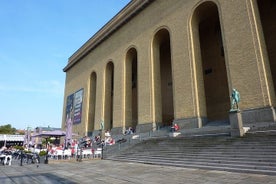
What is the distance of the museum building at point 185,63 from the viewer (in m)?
15.1

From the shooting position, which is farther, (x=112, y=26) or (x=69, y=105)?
(x=69, y=105)

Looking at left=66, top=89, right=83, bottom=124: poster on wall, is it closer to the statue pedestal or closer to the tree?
the statue pedestal

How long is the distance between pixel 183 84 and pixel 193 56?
101 inches

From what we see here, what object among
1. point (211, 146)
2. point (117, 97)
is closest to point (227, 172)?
point (211, 146)

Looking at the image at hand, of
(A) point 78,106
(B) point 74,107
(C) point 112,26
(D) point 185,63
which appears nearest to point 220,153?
(D) point 185,63

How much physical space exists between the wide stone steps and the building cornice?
56.5 ft

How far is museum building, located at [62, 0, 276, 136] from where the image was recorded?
49.5 ft

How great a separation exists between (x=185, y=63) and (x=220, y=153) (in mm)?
10411

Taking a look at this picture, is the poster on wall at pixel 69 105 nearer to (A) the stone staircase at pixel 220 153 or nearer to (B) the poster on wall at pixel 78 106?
(B) the poster on wall at pixel 78 106

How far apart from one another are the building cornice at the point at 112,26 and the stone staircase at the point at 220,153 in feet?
56.4

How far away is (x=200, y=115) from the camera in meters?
17.9

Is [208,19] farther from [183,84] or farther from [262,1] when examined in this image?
[183,84]

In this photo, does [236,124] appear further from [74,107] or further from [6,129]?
[6,129]

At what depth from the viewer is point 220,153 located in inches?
410
